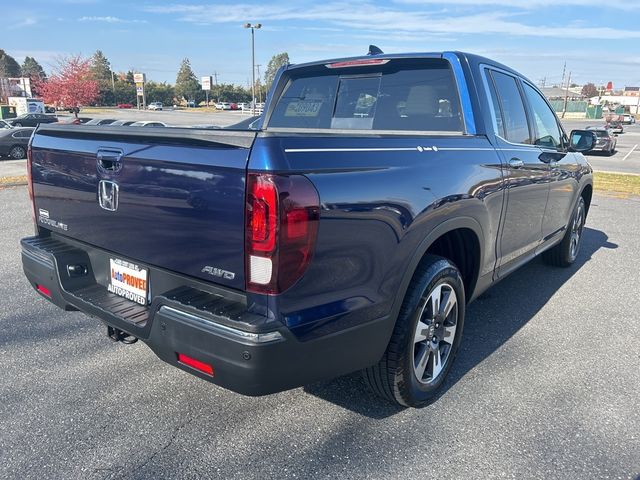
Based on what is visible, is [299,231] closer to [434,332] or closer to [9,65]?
[434,332]

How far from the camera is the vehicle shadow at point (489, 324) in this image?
2934mm

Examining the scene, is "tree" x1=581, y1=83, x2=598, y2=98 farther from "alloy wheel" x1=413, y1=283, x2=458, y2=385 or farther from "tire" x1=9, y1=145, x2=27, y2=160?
"alloy wheel" x1=413, y1=283, x2=458, y2=385

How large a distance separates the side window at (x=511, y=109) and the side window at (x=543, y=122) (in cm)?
24

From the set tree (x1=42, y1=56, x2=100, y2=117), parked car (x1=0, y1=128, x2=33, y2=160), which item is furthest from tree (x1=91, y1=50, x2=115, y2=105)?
parked car (x1=0, y1=128, x2=33, y2=160)

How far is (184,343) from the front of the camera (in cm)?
208

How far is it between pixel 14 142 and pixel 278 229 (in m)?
21.2

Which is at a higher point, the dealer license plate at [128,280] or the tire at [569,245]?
the dealer license plate at [128,280]

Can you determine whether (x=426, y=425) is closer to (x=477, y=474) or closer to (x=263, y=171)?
(x=477, y=474)

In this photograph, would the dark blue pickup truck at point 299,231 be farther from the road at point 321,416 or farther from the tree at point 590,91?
the tree at point 590,91

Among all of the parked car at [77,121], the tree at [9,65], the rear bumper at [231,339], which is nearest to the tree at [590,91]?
the tree at [9,65]

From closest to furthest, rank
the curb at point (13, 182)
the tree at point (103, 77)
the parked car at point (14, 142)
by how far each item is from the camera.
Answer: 1. the curb at point (13, 182)
2. the parked car at point (14, 142)
3. the tree at point (103, 77)

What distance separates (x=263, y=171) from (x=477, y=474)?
171 centimetres

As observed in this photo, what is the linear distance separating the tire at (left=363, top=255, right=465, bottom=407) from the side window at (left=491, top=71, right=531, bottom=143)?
1.40m

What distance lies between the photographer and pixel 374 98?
367 cm
